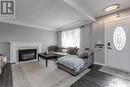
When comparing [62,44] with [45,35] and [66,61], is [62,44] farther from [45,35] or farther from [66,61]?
[66,61]

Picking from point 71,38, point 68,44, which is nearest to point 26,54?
point 68,44

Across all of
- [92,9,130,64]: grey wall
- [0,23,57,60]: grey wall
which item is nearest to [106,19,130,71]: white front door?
[92,9,130,64]: grey wall

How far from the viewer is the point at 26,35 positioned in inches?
204

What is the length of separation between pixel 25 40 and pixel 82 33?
374 centimetres

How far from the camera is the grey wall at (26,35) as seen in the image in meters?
4.40

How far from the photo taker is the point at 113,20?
3.48 m

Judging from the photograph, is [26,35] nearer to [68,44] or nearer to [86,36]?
[68,44]

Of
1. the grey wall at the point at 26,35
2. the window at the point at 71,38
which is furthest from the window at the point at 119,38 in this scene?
the grey wall at the point at 26,35

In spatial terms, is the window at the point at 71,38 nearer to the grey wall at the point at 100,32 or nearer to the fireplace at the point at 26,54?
the grey wall at the point at 100,32

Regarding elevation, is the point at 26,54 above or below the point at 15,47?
below

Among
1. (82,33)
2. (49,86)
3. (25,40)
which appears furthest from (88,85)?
(25,40)

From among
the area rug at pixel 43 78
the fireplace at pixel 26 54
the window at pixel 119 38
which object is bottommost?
the area rug at pixel 43 78

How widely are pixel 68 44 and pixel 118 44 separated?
3430 mm

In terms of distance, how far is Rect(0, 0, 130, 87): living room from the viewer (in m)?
2.51
